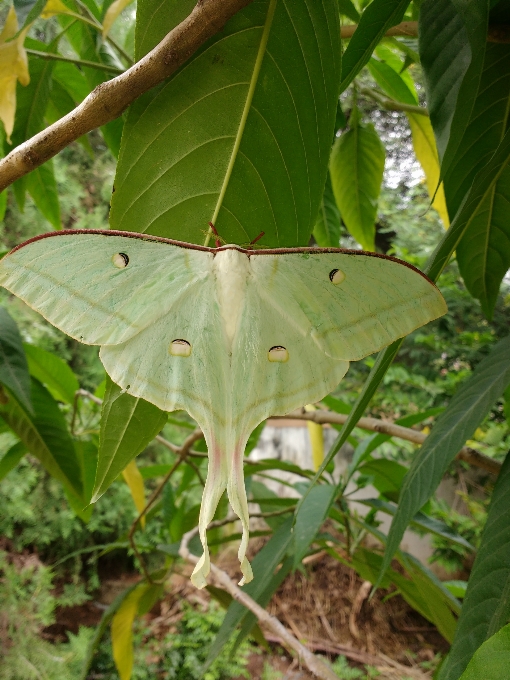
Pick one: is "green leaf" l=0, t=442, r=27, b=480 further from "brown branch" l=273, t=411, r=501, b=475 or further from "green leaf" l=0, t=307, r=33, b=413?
"brown branch" l=273, t=411, r=501, b=475

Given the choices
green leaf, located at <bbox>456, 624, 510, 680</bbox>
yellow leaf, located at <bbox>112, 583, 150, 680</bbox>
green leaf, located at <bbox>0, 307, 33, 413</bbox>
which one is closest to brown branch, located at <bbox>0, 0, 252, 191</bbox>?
green leaf, located at <bbox>456, 624, 510, 680</bbox>

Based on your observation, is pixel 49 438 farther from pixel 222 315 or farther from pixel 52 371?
pixel 222 315

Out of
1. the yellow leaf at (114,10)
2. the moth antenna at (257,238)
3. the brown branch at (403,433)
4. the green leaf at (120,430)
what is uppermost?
the yellow leaf at (114,10)

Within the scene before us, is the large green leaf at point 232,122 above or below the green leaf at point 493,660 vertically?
above

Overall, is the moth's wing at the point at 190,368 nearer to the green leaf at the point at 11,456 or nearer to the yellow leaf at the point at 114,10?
the yellow leaf at the point at 114,10

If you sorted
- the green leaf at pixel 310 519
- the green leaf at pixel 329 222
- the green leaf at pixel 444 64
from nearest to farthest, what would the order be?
the green leaf at pixel 444 64 → the green leaf at pixel 310 519 → the green leaf at pixel 329 222

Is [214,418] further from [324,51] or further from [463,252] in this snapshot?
[463,252]

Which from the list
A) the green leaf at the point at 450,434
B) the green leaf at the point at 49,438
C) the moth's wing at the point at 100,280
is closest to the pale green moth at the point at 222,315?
the moth's wing at the point at 100,280
